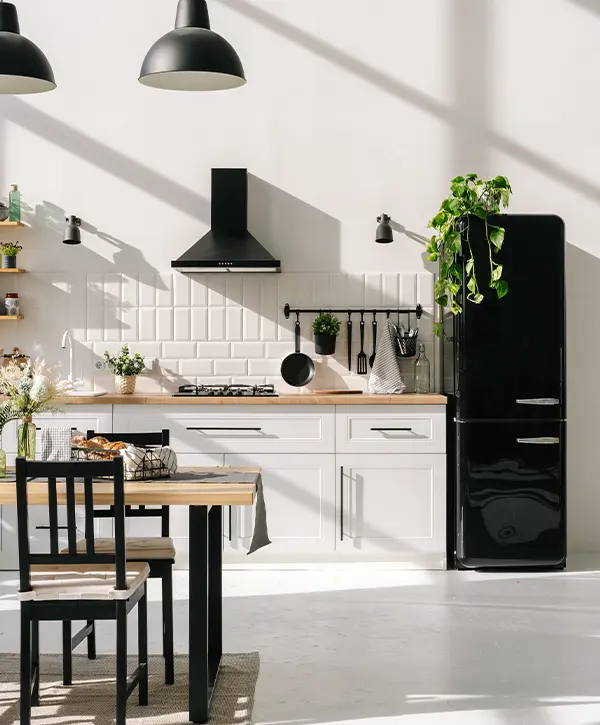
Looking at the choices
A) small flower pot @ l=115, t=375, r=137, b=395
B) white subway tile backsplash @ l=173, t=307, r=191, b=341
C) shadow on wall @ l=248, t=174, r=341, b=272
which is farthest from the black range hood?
small flower pot @ l=115, t=375, r=137, b=395

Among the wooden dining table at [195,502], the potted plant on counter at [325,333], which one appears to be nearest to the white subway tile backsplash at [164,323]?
the potted plant on counter at [325,333]

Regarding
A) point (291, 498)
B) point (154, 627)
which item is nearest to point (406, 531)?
point (291, 498)

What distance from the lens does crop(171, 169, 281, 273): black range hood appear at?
5234 millimetres

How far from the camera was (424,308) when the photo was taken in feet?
18.3

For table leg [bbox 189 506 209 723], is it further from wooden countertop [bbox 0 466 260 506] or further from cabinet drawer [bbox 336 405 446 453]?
cabinet drawer [bbox 336 405 446 453]

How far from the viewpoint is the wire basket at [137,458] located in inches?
120

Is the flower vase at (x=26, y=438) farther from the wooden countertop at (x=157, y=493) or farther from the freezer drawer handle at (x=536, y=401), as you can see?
the freezer drawer handle at (x=536, y=401)

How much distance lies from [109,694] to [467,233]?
3030 mm

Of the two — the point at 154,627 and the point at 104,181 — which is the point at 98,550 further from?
the point at 104,181

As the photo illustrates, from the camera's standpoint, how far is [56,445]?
10.8ft

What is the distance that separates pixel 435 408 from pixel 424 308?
2.71 ft

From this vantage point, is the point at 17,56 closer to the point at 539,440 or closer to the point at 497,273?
the point at 497,273

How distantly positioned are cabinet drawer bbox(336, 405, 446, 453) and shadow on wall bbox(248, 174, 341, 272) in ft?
3.51

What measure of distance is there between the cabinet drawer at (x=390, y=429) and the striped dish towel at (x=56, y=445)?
80.7 inches
